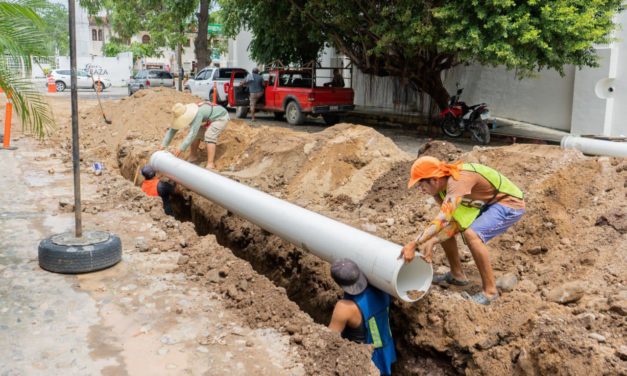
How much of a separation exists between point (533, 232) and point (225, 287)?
3.03 m

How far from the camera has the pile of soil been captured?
3949mm

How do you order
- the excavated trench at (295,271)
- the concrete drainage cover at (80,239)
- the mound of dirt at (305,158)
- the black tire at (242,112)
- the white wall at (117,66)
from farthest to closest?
the white wall at (117,66) → the black tire at (242,112) → the mound of dirt at (305,158) → the concrete drainage cover at (80,239) → the excavated trench at (295,271)

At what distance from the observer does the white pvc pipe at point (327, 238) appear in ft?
13.5

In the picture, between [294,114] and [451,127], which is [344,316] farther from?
[294,114]

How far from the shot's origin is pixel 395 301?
4836 mm

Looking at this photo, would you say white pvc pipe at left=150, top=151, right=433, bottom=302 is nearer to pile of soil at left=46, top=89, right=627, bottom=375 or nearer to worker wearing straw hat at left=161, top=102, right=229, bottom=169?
pile of soil at left=46, top=89, right=627, bottom=375

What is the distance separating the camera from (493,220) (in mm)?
4316

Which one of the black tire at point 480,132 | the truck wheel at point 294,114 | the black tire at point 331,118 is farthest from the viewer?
the black tire at point 331,118

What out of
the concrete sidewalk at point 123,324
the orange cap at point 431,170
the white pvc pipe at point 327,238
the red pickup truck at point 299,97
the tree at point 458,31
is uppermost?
the tree at point 458,31

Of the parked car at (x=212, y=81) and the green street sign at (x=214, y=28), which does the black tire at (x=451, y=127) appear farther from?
the green street sign at (x=214, y=28)

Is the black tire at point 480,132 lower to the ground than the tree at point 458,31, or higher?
lower

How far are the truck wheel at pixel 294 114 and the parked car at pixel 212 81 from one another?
5063 mm

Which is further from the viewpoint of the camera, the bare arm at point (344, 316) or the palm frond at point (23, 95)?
the palm frond at point (23, 95)

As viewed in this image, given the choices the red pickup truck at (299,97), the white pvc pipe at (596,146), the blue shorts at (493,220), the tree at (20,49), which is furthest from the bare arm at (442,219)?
the red pickup truck at (299,97)
